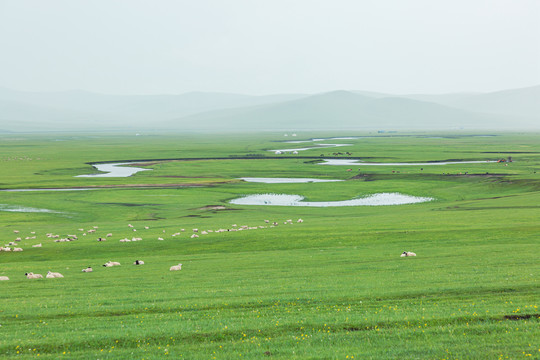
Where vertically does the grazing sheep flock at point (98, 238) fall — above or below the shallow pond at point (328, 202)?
above

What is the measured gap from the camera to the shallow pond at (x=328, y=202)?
70.8 m

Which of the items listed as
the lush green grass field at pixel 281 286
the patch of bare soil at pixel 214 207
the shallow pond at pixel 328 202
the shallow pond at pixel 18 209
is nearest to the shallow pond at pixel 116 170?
the shallow pond at pixel 18 209

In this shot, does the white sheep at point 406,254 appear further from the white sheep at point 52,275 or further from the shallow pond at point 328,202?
the shallow pond at point 328,202

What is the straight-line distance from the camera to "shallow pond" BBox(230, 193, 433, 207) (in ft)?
232

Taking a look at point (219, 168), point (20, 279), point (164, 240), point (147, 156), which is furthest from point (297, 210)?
point (147, 156)

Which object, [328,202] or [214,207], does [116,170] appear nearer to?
[214,207]

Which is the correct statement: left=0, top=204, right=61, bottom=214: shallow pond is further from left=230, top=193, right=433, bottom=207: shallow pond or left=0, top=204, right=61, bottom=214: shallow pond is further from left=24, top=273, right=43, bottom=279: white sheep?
left=24, top=273, right=43, bottom=279: white sheep

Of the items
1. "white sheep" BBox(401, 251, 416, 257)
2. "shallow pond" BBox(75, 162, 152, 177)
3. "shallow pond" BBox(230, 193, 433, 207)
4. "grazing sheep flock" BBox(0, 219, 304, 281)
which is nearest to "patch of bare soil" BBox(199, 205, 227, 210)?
"shallow pond" BBox(230, 193, 433, 207)

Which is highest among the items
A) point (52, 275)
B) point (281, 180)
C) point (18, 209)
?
point (52, 275)

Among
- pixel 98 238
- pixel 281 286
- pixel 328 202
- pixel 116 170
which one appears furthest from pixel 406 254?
pixel 116 170

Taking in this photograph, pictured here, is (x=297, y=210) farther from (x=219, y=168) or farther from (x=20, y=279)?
(x=219, y=168)

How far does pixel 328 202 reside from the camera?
72438 mm

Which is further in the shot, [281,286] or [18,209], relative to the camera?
[18,209]

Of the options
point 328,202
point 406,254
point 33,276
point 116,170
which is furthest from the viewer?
point 116,170
